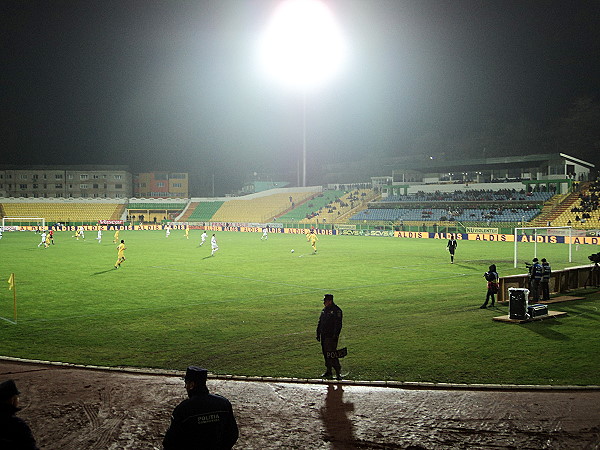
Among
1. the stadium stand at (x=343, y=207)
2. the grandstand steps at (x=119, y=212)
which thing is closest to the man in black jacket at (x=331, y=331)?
the stadium stand at (x=343, y=207)

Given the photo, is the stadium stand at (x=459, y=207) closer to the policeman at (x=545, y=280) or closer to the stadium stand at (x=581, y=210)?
the stadium stand at (x=581, y=210)

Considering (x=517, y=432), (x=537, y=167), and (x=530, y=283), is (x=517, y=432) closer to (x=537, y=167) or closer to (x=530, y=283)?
(x=530, y=283)

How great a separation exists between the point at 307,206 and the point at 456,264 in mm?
63616

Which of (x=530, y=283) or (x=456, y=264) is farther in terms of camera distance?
(x=456, y=264)

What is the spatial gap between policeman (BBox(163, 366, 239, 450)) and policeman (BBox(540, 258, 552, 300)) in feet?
56.8

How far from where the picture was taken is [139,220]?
112m

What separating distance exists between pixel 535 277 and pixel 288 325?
956 centimetres

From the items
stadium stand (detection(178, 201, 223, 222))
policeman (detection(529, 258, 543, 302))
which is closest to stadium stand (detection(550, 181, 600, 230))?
policeman (detection(529, 258, 543, 302))

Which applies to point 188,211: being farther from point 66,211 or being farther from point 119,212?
point 66,211

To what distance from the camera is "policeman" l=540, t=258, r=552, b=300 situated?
19609 mm

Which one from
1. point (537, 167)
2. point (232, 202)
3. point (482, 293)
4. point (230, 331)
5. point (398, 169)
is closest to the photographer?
point (230, 331)

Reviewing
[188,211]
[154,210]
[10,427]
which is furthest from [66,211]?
[10,427]

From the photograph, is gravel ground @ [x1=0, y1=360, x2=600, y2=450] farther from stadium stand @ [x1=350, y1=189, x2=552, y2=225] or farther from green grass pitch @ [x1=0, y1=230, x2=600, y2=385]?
stadium stand @ [x1=350, y1=189, x2=552, y2=225]

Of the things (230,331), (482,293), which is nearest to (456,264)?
(482,293)
